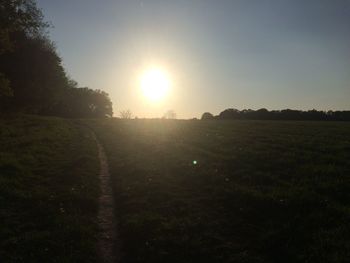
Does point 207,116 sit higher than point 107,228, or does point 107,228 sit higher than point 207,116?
point 207,116

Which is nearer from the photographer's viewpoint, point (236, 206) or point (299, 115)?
point (236, 206)

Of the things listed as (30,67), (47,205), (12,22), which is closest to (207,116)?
(30,67)

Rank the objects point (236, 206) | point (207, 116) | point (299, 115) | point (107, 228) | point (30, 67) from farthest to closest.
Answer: point (207, 116) < point (299, 115) < point (30, 67) < point (236, 206) < point (107, 228)

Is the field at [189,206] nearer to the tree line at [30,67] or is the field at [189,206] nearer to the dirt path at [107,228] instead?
the dirt path at [107,228]

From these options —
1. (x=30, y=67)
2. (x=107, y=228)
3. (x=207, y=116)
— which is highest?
(x=30, y=67)

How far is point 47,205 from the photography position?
17.6 m

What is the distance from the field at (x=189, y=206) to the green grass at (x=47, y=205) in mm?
42

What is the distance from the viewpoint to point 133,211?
1734cm

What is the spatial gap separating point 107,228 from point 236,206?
5.11m

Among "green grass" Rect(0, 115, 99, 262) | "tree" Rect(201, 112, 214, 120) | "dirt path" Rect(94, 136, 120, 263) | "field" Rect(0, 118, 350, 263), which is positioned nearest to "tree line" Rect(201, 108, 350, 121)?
"tree" Rect(201, 112, 214, 120)

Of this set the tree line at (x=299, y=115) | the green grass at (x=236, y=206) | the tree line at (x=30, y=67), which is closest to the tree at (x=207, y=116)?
the tree line at (x=299, y=115)

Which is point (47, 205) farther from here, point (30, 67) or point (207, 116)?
point (207, 116)

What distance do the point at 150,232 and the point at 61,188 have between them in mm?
7910

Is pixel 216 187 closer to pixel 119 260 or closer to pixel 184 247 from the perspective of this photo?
pixel 184 247
